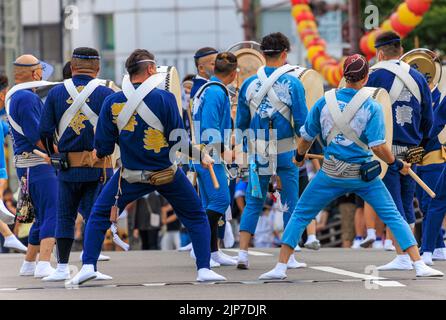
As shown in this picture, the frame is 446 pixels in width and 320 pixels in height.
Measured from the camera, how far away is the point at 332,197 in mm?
11367

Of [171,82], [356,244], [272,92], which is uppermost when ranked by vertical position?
[171,82]

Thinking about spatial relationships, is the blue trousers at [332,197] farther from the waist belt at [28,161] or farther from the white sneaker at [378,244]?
the white sneaker at [378,244]

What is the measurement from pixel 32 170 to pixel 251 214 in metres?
2.16

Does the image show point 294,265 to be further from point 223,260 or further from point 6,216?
point 6,216

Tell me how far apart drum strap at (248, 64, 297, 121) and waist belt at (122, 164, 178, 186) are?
1716 mm

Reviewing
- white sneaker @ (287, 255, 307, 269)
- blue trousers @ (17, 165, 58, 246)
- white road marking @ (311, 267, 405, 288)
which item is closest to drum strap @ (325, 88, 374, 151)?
white road marking @ (311, 267, 405, 288)

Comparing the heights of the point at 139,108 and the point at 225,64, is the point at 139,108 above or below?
below

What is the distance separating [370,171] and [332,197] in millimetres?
432

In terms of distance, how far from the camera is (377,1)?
3184cm

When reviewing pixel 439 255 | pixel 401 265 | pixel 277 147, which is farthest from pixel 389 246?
pixel 277 147

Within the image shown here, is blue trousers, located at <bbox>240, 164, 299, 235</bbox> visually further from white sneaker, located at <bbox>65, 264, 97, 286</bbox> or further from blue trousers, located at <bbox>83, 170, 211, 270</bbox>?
white sneaker, located at <bbox>65, 264, 97, 286</bbox>

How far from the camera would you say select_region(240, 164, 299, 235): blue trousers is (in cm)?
1266

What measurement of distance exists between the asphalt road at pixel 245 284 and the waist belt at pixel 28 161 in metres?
1.11
